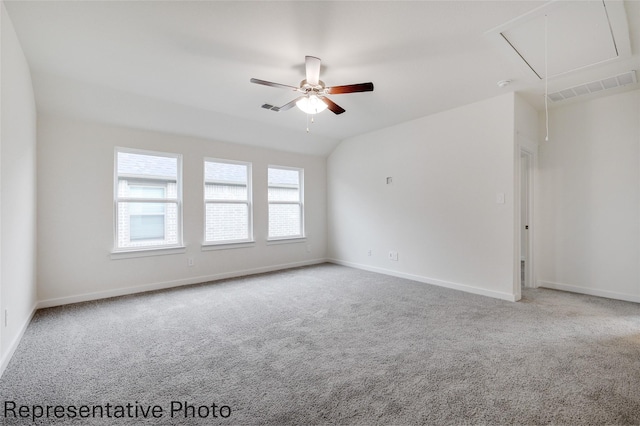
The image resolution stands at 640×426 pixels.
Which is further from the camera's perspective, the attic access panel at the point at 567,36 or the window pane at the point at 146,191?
the window pane at the point at 146,191

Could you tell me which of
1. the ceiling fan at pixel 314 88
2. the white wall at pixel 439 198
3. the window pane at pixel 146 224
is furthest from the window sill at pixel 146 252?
the white wall at pixel 439 198

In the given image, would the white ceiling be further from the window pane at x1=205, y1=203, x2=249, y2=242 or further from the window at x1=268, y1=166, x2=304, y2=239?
the window at x1=268, y1=166, x2=304, y2=239

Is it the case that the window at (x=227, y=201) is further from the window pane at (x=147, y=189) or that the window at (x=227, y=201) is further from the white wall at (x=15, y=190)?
the white wall at (x=15, y=190)

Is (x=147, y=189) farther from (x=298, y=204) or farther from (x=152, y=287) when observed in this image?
(x=298, y=204)

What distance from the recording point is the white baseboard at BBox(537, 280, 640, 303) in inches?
143

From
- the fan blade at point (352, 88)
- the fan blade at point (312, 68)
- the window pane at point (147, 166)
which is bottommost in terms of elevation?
the window pane at point (147, 166)

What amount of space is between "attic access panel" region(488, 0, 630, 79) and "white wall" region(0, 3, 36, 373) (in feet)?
12.7

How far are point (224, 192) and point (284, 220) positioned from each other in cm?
134

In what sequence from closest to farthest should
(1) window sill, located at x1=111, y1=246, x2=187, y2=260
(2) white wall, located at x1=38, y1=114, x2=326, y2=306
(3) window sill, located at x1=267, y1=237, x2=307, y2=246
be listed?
(2) white wall, located at x1=38, y1=114, x2=326, y2=306 → (1) window sill, located at x1=111, y1=246, x2=187, y2=260 → (3) window sill, located at x1=267, y1=237, x2=307, y2=246

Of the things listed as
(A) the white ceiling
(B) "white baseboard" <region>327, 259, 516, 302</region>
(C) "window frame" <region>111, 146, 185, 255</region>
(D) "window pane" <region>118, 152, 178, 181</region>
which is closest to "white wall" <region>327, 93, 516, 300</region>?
(B) "white baseboard" <region>327, 259, 516, 302</region>

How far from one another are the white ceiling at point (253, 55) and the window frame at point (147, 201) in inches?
17.7

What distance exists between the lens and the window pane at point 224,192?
4.94 metres

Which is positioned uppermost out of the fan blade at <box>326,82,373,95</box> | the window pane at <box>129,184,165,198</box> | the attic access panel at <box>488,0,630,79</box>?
the attic access panel at <box>488,0,630,79</box>

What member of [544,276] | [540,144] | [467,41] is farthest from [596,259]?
[467,41]
